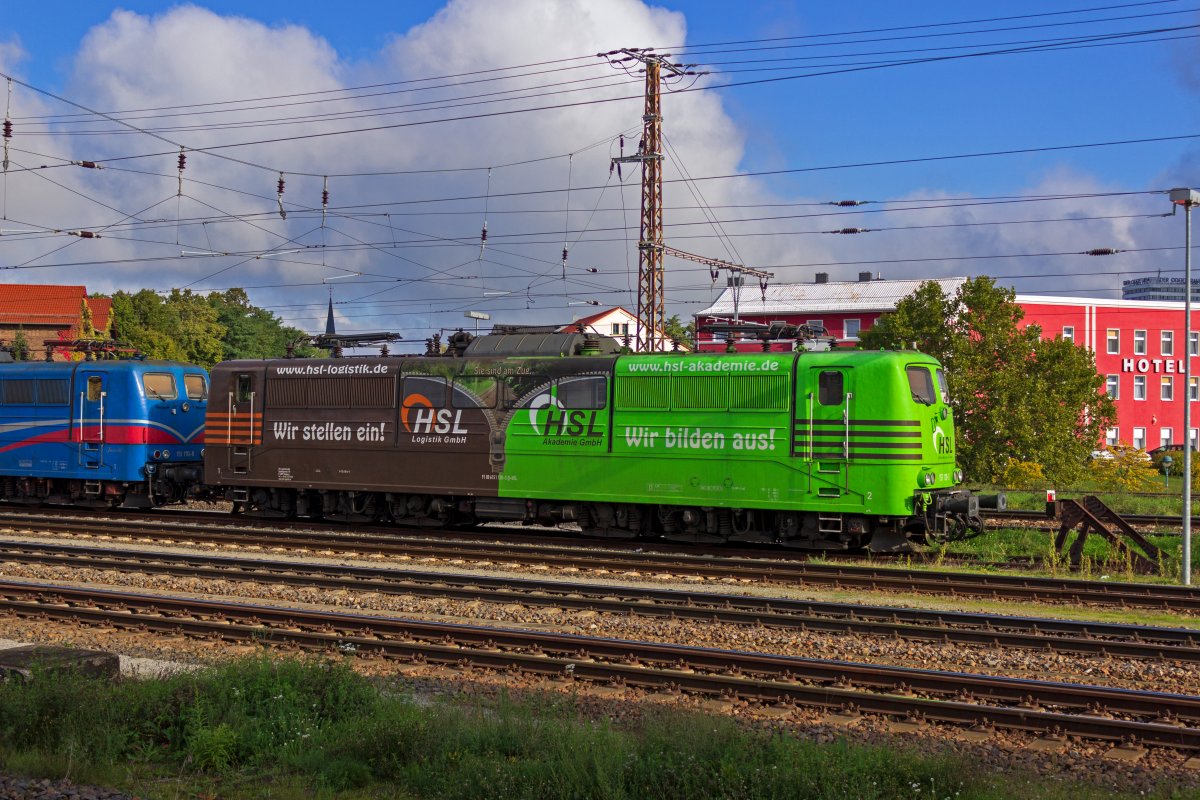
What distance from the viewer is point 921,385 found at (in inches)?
709

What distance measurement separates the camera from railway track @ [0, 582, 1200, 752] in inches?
350

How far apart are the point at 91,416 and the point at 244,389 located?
444cm

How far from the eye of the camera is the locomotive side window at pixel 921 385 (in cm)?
1777

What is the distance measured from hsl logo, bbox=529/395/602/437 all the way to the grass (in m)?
10.5

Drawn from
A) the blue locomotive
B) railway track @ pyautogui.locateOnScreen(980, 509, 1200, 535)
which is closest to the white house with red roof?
the blue locomotive

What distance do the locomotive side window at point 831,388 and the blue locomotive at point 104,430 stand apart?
1518cm

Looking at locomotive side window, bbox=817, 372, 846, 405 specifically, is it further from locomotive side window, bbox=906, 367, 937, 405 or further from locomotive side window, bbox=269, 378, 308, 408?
locomotive side window, bbox=269, 378, 308, 408

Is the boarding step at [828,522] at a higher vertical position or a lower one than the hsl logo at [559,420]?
lower

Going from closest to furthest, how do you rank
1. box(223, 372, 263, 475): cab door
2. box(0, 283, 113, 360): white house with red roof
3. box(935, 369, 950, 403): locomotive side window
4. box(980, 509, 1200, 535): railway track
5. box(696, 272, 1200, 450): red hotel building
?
1. box(935, 369, 950, 403): locomotive side window
2. box(980, 509, 1200, 535): railway track
3. box(223, 372, 263, 475): cab door
4. box(696, 272, 1200, 450): red hotel building
5. box(0, 283, 113, 360): white house with red roof

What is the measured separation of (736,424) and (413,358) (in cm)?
699

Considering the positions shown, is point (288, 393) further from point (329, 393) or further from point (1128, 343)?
point (1128, 343)

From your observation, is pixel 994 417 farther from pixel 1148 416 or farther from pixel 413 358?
pixel 1148 416

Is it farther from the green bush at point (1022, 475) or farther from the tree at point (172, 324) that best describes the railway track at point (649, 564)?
the tree at point (172, 324)

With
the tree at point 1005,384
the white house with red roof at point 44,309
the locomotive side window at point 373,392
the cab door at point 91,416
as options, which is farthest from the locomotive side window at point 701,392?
the white house with red roof at point 44,309
